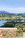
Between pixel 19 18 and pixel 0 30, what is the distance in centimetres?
29

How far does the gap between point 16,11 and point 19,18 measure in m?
0.10

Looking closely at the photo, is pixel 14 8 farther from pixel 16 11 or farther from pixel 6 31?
pixel 6 31

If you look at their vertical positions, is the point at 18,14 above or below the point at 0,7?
below

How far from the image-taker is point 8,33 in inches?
22.6

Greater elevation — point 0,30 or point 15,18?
point 15,18

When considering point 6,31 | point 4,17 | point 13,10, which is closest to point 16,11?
point 13,10

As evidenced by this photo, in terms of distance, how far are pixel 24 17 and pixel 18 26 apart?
0.47ft

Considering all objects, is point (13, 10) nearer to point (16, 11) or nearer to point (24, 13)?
point (16, 11)

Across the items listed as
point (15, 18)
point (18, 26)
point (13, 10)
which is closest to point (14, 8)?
point (13, 10)

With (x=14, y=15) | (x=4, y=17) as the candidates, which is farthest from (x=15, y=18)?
(x=4, y=17)

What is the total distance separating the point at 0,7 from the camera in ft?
1.92

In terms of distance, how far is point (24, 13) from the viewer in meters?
0.59

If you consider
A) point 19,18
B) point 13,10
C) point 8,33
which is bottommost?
point 8,33

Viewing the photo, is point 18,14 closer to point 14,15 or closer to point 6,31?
point 14,15
